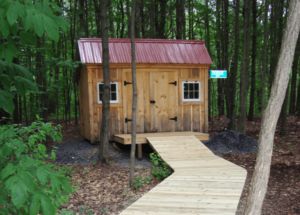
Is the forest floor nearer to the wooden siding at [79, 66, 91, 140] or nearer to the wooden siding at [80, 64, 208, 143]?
the wooden siding at [80, 64, 208, 143]

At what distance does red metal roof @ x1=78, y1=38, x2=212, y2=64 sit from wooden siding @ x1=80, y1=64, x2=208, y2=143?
0.24 m

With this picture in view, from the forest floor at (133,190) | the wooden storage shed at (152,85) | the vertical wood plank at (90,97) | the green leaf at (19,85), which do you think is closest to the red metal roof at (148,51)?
the wooden storage shed at (152,85)

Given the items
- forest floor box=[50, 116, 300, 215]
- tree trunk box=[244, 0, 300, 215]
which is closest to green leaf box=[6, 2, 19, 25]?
tree trunk box=[244, 0, 300, 215]

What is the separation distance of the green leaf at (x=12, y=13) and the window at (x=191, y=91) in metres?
8.07

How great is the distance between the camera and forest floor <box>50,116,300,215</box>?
4637 millimetres

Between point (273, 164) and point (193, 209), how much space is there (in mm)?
4023

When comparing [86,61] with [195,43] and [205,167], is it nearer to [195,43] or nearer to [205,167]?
[195,43]

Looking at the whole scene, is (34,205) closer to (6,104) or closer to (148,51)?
(6,104)

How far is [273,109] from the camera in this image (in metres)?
2.78

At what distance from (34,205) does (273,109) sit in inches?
97.8

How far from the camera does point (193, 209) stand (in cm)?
367

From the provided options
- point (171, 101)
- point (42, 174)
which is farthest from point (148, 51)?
point (42, 174)

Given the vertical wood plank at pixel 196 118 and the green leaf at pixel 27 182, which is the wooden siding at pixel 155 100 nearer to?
the vertical wood plank at pixel 196 118

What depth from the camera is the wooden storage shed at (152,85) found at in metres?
8.66
